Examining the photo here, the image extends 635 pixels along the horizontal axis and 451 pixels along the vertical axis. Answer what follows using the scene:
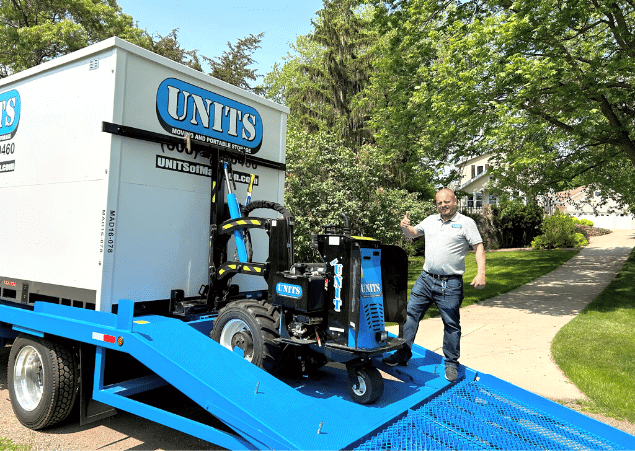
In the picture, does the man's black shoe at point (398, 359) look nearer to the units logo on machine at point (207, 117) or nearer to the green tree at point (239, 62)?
the units logo on machine at point (207, 117)

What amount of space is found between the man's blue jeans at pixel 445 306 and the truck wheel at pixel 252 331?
1.45 m

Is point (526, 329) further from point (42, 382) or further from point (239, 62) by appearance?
point (239, 62)

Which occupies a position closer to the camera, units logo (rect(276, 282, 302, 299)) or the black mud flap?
units logo (rect(276, 282, 302, 299))

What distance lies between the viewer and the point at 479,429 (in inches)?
137

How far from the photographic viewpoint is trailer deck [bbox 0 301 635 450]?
9.86ft

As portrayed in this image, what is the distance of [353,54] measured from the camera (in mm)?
25125

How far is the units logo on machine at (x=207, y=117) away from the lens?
459 cm

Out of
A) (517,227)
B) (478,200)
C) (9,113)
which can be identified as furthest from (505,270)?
(478,200)

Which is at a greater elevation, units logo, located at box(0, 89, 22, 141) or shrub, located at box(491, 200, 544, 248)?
shrub, located at box(491, 200, 544, 248)

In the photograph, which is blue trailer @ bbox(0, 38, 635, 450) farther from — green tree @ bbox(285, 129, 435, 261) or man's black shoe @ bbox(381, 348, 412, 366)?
green tree @ bbox(285, 129, 435, 261)

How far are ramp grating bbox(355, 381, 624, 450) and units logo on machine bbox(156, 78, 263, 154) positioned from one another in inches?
128

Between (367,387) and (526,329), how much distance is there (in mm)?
5963

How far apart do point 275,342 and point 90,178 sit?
2193 mm

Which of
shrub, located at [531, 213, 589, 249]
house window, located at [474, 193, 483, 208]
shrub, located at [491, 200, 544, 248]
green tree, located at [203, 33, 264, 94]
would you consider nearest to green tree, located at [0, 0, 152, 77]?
green tree, located at [203, 33, 264, 94]
